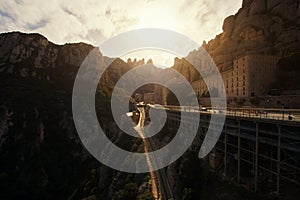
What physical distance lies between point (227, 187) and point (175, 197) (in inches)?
238

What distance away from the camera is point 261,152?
60.2 feet

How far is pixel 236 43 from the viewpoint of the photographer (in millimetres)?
75562

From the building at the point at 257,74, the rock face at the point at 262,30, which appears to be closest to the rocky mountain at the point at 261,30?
the rock face at the point at 262,30

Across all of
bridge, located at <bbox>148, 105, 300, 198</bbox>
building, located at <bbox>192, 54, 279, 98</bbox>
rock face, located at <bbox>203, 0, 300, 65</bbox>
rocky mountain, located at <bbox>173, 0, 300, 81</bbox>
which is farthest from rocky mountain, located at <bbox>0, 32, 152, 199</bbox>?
rock face, located at <bbox>203, 0, 300, 65</bbox>

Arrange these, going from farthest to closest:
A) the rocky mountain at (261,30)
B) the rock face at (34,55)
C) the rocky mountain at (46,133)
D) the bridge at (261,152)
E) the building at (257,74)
→ the rock face at (34,55)
the rocky mountain at (261,30)
the building at (257,74)
the rocky mountain at (46,133)
the bridge at (261,152)

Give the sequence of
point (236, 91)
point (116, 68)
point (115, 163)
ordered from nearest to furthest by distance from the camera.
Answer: point (115, 163) → point (236, 91) → point (116, 68)

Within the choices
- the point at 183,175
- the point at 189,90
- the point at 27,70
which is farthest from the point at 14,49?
the point at 183,175

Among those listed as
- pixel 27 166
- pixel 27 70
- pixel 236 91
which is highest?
pixel 27 70

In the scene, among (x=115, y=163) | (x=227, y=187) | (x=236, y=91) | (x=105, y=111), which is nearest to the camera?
(x=227, y=187)

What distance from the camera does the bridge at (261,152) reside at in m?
15.2

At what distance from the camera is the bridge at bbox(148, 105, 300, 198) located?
598 inches

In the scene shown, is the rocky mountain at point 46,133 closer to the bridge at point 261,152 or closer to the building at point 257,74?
the bridge at point 261,152

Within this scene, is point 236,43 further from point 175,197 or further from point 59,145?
point 59,145

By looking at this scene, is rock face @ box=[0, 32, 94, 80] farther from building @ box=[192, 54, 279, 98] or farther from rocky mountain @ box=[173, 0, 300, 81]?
building @ box=[192, 54, 279, 98]
